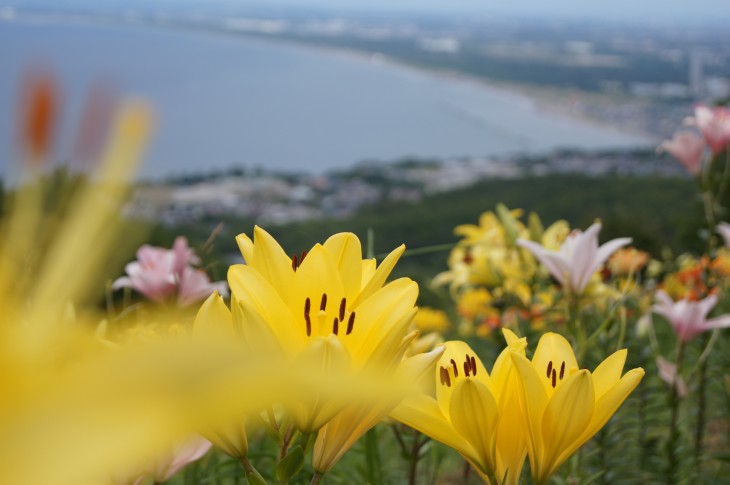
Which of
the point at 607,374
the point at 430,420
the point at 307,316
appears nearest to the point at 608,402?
the point at 607,374

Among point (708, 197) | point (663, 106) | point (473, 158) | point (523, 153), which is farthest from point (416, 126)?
point (708, 197)

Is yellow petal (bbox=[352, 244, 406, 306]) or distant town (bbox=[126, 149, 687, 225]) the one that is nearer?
yellow petal (bbox=[352, 244, 406, 306])

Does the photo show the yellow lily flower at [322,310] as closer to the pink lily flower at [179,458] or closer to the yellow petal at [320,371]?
the yellow petal at [320,371]

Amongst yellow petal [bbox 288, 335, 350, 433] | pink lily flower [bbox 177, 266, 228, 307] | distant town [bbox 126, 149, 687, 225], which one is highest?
yellow petal [bbox 288, 335, 350, 433]

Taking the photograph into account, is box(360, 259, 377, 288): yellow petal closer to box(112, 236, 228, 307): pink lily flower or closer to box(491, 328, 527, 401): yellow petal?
box(491, 328, 527, 401): yellow petal

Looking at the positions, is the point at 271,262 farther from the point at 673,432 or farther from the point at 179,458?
the point at 673,432

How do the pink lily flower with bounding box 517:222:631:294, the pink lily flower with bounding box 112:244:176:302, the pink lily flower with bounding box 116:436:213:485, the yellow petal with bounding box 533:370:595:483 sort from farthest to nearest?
the pink lily flower with bounding box 112:244:176:302, the pink lily flower with bounding box 517:222:631:294, the pink lily flower with bounding box 116:436:213:485, the yellow petal with bounding box 533:370:595:483

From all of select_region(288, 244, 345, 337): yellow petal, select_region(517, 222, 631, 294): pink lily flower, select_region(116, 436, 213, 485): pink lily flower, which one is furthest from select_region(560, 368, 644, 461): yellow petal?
select_region(517, 222, 631, 294): pink lily flower
